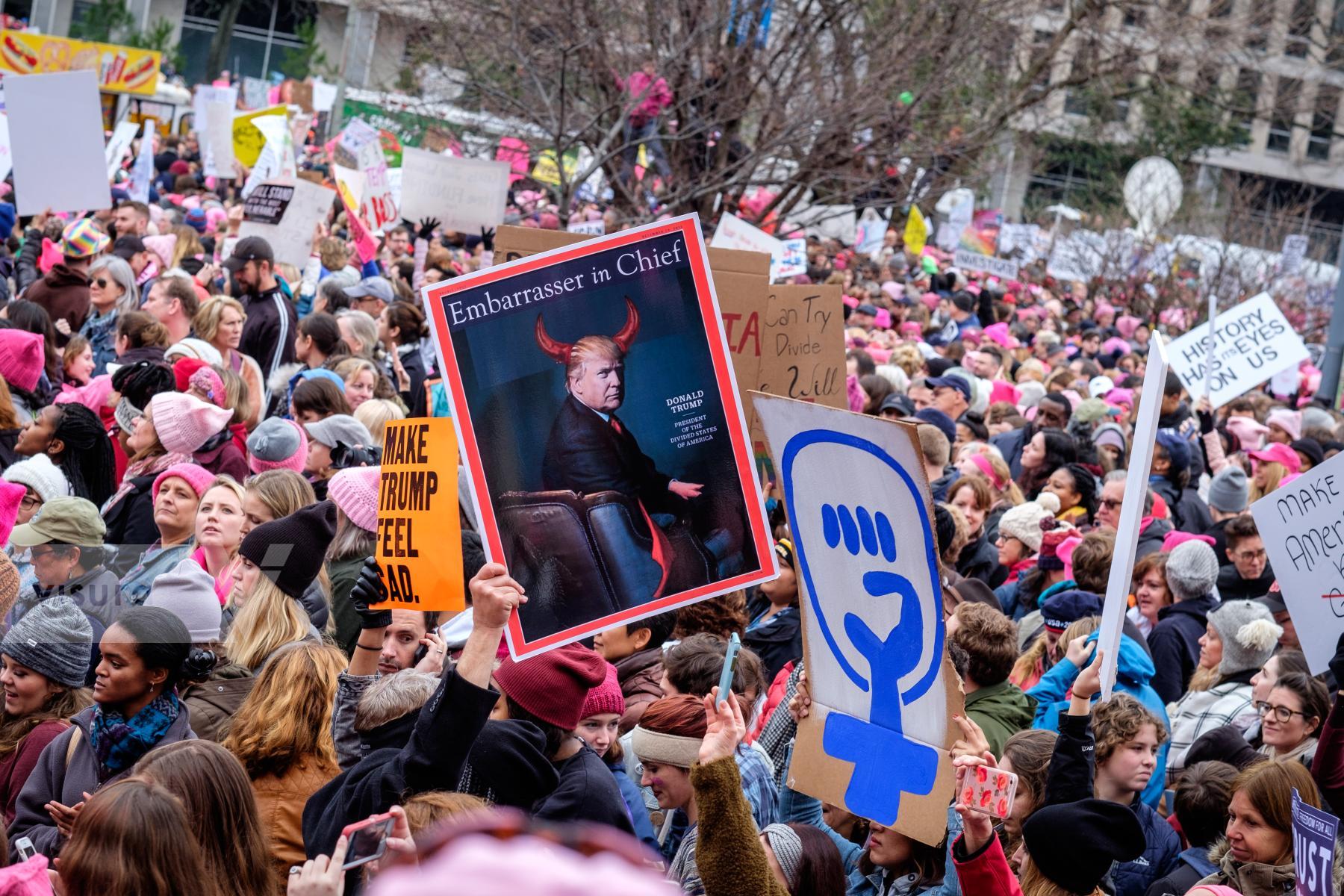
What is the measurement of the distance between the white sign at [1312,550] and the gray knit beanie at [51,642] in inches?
130

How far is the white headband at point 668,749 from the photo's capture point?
13.1ft

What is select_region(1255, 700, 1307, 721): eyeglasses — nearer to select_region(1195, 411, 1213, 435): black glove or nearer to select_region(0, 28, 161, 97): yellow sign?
select_region(1195, 411, 1213, 435): black glove

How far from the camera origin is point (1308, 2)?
80.8 feet

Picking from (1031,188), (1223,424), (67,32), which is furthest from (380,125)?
(1031,188)

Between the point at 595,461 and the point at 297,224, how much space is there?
8.49m

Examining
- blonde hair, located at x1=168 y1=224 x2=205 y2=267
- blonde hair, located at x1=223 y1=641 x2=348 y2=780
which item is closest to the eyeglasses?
blonde hair, located at x1=223 y1=641 x2=348 y2=780

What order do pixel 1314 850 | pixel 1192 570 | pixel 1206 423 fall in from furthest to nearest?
pixel 1206 423
pixel 1192 570
pixel 1314 850

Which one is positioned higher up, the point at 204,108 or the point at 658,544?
the point at 658,544

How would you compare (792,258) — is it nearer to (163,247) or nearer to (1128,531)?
(163,247)

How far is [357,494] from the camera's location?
5.46 m

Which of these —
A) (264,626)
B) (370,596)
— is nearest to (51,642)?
(264,626)

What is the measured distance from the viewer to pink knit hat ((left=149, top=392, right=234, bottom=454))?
20.2 ft

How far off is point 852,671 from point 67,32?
169 ft

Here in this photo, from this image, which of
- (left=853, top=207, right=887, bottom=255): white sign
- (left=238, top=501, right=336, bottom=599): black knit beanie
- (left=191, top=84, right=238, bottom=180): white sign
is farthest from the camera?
(left=853, top=207, right=887, bottom=255): white sign
